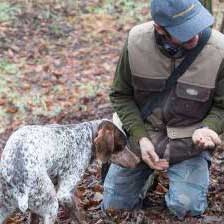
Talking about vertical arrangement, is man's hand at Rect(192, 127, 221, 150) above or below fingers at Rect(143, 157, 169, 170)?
above

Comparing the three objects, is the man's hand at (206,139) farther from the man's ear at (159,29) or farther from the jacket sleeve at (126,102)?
the man's ear at (159,29)

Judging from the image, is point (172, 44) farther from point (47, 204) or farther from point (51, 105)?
point (51, 105)

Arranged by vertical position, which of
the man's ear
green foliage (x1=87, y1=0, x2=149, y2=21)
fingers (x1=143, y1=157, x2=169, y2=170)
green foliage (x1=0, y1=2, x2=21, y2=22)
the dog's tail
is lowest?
green foliage (x1=87, y1=0, x2=149, y2=21)

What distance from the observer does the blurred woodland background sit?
5.86 metres

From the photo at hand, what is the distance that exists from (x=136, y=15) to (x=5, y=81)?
4168 millimetres

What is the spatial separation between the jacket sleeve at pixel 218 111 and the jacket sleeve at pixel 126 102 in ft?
1.84

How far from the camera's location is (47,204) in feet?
15.0

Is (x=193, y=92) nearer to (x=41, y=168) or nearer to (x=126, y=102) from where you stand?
(x=126, y=102)

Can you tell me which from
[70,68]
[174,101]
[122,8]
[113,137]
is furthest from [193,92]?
[122,8]

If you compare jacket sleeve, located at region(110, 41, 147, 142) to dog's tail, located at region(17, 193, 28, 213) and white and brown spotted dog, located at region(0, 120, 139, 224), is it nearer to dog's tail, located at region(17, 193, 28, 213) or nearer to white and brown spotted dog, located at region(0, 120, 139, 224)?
white and brown spotted dog, located at region(0, 120, 139, 224)

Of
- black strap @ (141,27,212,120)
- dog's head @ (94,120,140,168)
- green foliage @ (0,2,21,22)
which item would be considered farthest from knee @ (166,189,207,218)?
green foliage @ (0,2,21,22)

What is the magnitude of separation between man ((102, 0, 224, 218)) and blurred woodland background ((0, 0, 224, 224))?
1.13ft

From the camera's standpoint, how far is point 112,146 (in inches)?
197

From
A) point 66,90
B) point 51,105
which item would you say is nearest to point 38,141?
point 51,105
